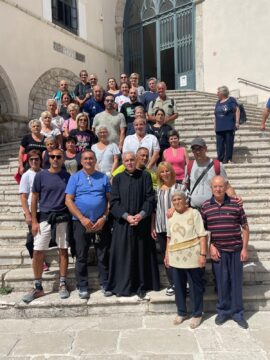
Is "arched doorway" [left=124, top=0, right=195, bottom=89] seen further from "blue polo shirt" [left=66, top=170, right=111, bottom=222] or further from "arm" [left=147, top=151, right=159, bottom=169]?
"blue polo shirt" [left=66, top=170, right=111, bottom=222]

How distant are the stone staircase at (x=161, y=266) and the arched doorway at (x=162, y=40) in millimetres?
7311

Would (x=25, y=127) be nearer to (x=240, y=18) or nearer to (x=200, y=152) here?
(x=240, y=18)

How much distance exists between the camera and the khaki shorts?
14.4 ft

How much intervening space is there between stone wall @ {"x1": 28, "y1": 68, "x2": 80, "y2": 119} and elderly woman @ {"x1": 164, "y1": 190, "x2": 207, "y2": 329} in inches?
395

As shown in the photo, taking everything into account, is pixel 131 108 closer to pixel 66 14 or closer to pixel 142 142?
pixel 142 142

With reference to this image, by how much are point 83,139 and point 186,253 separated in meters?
2.56

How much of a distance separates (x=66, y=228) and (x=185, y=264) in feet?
4.76

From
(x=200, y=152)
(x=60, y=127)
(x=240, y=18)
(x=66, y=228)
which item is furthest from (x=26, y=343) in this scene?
(x=240, y=18)

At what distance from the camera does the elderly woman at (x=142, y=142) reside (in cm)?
531

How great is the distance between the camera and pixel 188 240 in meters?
3.91

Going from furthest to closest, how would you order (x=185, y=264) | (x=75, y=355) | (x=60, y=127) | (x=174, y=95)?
(x=174, y=95) < (x=60, y=127) < (x=185, y=264) < (x=75, y=355)

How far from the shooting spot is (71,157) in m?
5.14

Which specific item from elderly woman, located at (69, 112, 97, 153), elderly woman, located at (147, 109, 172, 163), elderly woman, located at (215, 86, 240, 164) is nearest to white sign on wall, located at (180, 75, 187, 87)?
elderly woman, located at (215, 86, 240, 164)

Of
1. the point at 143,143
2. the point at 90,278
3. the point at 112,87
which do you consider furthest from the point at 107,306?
the point at 112,87
